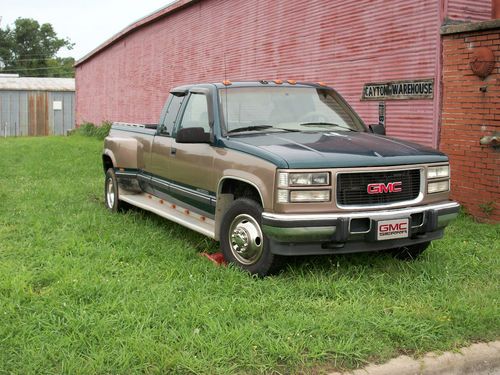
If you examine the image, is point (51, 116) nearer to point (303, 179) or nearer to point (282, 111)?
point (282, 111)

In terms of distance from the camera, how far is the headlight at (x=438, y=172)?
541 centimetres

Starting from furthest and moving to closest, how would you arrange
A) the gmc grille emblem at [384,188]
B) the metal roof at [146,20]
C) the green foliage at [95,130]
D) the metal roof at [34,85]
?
1. the metal roof at [34,85]
2. the green foliage at [95,130]
3. the metal roof at [146,20]
4. the gmc grille emblem at [384,188]

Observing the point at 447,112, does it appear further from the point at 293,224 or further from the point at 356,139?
the point at 293,224

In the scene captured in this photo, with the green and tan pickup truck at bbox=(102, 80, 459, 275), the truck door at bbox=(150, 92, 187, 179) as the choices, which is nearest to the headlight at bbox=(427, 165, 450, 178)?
the green and tan pickup truck at bbox=(102, 80, 459, 275)

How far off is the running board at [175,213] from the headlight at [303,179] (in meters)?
1.23

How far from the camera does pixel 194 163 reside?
20.2ft

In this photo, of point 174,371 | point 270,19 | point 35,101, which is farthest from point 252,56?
point 35,101

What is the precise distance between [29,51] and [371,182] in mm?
88922

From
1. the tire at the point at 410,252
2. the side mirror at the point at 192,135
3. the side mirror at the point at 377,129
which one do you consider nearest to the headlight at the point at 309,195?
the side mirror at the point at 192,135

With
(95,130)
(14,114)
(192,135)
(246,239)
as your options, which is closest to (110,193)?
(192,135)

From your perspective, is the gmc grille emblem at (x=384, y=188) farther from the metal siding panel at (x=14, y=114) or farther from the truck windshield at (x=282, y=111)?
the metal siding panel at (x=14, y=114)

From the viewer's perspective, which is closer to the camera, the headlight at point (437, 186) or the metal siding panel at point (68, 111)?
the headlight at point (437, 186)

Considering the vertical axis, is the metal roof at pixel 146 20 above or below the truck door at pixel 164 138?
above

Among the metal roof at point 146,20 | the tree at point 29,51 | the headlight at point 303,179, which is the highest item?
the tree at point 29,51
